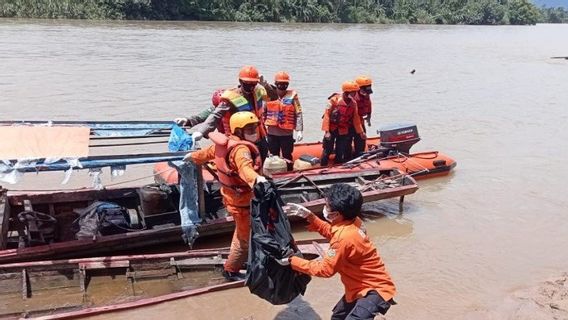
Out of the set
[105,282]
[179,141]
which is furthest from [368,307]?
[179,141]

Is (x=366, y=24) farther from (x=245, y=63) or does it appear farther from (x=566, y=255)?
(x=566, y=255)

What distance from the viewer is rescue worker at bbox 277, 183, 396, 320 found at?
12.7ft

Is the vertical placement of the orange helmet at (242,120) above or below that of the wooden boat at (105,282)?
A: above

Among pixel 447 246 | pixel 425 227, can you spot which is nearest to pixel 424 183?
pixel 425 227

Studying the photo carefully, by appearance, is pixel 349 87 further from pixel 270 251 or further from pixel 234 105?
pixel 270 251

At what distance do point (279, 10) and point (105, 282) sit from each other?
48.9 m

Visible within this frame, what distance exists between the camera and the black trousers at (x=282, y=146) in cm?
930

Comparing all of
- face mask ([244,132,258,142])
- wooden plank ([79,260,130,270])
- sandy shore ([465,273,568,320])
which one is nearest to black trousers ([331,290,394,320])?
face mask ([244,132,258,142])

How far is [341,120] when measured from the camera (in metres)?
9.41

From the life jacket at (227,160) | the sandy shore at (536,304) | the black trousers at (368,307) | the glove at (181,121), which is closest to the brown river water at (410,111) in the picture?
the sandy shore at (536,304)

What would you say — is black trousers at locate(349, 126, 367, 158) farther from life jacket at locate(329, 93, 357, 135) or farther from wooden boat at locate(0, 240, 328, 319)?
wooden boat at locate(0, 240, 328, 319)

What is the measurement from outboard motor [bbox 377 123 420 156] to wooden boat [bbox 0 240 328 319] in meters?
4.71

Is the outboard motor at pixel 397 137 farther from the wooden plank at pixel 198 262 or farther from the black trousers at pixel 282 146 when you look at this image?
the wooden plank at pixel 198 262

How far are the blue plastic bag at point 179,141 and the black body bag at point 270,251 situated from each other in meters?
2.42
